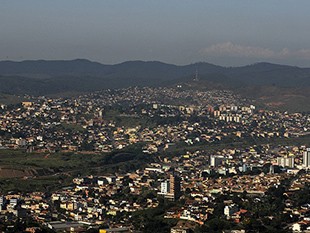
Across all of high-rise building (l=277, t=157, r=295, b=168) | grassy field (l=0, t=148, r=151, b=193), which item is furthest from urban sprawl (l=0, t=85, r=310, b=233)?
grassy field (l=0, t=148, r=151, b=193)

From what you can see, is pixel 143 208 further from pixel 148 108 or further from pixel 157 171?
pixel 148 108

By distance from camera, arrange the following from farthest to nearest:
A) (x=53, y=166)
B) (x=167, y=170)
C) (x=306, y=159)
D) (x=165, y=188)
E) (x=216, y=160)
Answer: (x=216, y=160) → (x=306, y=159) → (x=53, y=166) → (x=167, y=170) → (x=165, y=188)

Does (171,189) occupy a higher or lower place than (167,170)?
higher

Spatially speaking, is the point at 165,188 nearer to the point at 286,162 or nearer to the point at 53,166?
the point at 53,166

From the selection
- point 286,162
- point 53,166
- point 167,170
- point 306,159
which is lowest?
point 167,170


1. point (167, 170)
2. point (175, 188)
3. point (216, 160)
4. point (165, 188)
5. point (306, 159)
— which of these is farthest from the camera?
point (216, 160)

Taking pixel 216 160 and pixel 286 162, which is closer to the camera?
pixel 286 162

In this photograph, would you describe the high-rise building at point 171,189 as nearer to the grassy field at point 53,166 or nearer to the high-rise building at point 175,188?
the high-rise building at point 175,188

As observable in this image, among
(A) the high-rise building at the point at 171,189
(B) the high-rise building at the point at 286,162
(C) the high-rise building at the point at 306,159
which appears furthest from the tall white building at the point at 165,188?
(C) the high-rise building at the point at 306,159

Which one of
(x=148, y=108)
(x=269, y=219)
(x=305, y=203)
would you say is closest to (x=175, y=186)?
(x=305, y=203)

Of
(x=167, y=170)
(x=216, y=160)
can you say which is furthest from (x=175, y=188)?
(x=216, y=160)

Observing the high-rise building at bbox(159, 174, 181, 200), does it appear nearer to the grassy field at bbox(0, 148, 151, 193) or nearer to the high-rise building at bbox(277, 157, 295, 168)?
the grassy field at bbox(0, 148, 151, 193)
